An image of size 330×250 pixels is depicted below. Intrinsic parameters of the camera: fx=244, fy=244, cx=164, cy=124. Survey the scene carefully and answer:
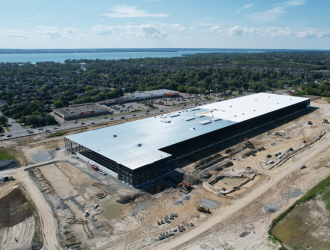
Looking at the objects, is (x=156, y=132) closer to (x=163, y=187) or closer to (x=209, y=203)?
(x=163, y=187)

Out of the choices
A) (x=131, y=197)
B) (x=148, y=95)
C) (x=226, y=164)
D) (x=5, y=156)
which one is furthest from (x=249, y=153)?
(x=148, y=95)

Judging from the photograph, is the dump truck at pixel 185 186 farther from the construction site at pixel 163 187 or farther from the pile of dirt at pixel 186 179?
the pile of dirt at pixel 186 179

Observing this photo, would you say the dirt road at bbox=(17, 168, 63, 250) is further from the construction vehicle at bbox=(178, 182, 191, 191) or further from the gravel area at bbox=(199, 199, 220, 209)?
the gravel area at bbox=(199, 199, 220, 209)

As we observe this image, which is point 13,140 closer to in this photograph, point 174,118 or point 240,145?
point 174,118

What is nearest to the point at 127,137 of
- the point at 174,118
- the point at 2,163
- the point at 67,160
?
the point at 67,160

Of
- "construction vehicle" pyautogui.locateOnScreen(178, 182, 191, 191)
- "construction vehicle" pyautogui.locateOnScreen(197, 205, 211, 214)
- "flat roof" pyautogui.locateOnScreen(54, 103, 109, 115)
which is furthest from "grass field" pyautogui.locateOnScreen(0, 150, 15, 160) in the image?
"construction vehicle" pyautogui.locateOnScreen(197, 205, 211, 214)
